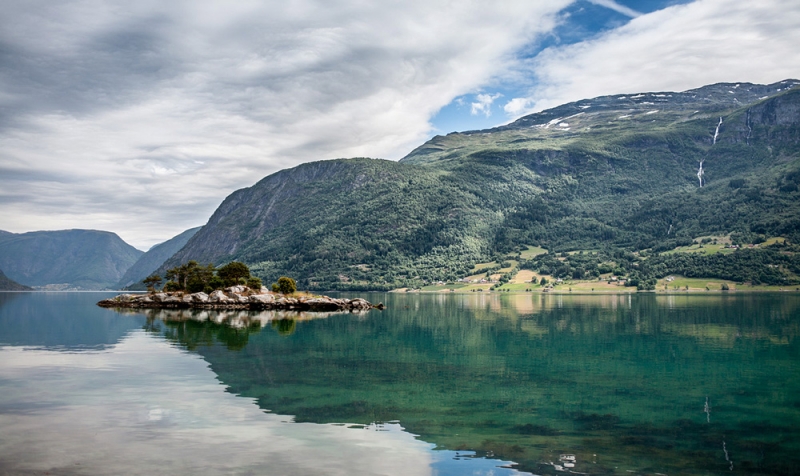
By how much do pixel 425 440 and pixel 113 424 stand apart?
1112 cm

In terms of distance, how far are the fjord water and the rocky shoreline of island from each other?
174 feet

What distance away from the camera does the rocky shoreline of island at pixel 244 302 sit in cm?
10062

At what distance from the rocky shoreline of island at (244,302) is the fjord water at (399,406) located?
5295 cm

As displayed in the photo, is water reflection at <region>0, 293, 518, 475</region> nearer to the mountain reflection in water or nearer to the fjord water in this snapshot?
the fjord water

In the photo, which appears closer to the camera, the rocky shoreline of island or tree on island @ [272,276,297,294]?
the rocky shoreline of island

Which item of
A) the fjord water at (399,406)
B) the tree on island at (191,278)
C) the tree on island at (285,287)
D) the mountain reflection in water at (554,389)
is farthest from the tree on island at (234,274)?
the fjord water at (399,406)

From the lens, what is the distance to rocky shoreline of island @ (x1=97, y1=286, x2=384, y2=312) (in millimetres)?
100625

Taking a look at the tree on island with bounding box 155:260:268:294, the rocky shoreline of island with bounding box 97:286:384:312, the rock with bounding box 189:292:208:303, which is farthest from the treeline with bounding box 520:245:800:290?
the rock with bounding box 189:292:208:303

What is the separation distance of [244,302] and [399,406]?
272 feet

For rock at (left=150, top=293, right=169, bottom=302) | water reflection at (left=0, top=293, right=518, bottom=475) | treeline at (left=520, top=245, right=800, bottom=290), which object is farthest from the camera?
treeline at (left=520, top=245, right=800, bottom=290)

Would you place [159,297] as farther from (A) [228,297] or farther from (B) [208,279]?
(A) [228,297]

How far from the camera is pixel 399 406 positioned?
911 inches

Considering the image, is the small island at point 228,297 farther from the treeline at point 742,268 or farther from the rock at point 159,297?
the treeline at point 742,268

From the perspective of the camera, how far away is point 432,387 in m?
27.4
